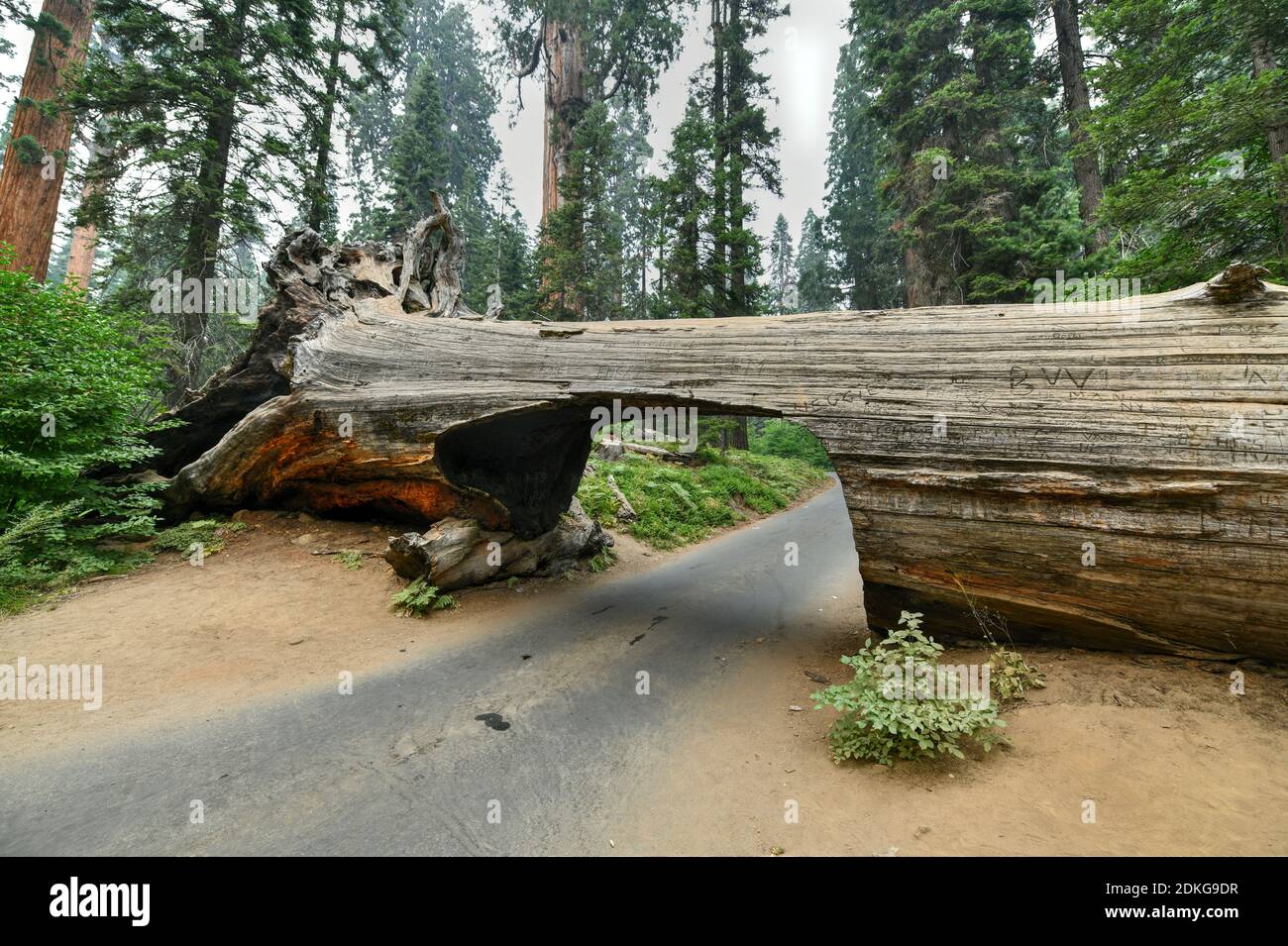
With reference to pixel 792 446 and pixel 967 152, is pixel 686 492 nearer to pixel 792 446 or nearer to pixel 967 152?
pixel 967 152

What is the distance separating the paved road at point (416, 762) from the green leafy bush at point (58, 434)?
4.38 meters

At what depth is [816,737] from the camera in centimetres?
385

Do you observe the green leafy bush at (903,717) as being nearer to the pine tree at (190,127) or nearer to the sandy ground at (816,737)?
the sandy ground at (816,737)

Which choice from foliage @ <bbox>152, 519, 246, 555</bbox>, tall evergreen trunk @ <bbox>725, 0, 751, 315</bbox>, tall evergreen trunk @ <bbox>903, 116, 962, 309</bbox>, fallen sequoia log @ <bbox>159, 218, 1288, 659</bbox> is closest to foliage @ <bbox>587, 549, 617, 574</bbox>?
fallen sequoia log @ <bbox>159, 218, 1288, 659</bbox>

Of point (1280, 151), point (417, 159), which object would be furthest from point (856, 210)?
point (1280, 151)

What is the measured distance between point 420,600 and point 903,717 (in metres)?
5.24

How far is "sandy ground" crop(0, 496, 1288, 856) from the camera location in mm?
2598

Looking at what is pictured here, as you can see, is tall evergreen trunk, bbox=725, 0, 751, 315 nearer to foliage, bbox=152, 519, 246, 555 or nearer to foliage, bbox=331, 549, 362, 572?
foliage, bbox=331, 549, 362, 572

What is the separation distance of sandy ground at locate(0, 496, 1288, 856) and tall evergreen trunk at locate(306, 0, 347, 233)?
516 inches

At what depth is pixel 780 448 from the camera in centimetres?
2830

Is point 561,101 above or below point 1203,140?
above

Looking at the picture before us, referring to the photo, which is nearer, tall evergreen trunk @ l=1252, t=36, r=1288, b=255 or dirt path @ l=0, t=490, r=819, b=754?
dirt path @ l=0, t=490, r=819, b=754
